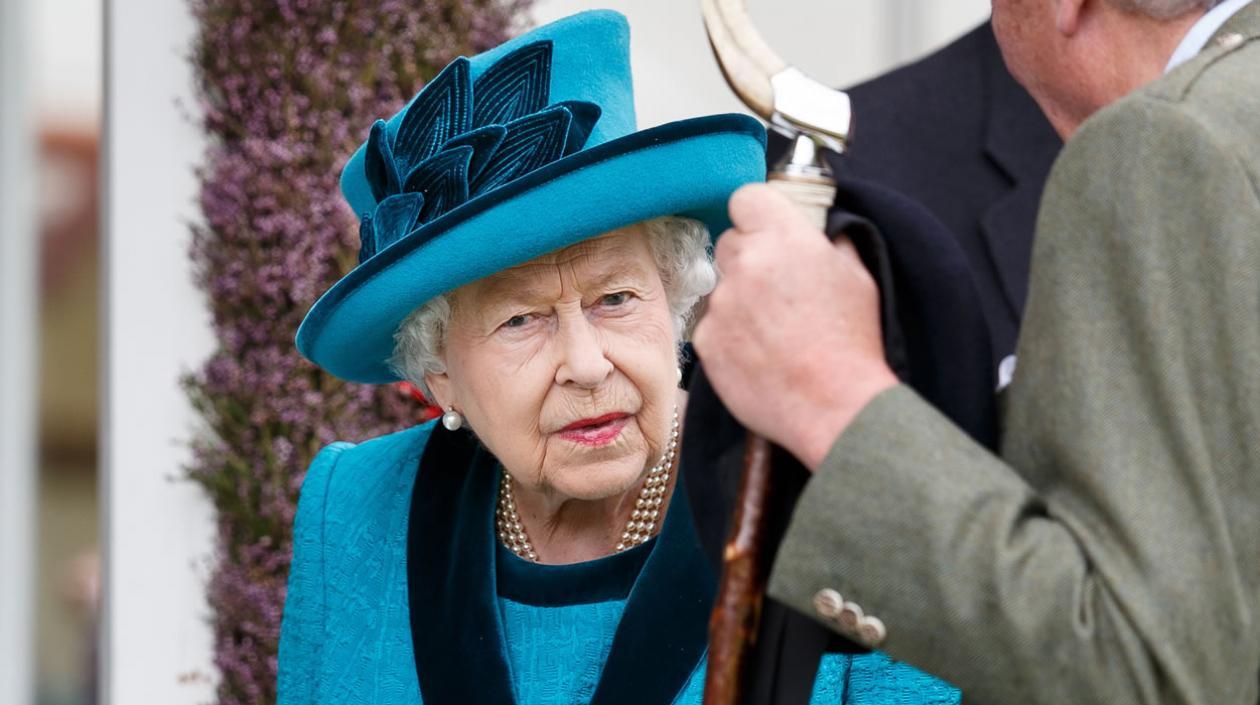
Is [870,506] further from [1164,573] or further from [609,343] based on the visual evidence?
[609,343]

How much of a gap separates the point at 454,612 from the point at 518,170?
0.79m

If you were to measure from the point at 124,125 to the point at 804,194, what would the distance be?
12.5ft

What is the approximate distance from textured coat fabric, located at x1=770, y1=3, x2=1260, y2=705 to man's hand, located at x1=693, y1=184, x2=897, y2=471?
0.13 ft

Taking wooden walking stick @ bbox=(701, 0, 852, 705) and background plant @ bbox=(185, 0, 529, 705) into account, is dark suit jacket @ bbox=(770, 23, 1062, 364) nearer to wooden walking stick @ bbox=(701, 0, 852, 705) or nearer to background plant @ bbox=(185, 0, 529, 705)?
background plant @ bbox=(185, 0, 529, 705)

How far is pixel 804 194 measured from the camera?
5.16 ft

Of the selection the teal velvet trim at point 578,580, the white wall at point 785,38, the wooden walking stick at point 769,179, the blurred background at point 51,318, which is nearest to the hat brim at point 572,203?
the teal velvet trim at point 578,580

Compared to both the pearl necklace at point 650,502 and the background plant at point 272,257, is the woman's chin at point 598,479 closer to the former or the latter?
the pearl necklace at point 650,502

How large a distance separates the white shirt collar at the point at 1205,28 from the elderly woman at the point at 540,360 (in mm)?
952

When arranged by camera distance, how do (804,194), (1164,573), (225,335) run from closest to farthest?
(1164,573), (804,194), (225,335)

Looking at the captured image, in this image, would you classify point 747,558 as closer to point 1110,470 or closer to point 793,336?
point 793,336

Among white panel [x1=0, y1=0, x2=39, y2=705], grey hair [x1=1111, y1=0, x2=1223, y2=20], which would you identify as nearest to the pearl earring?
grey hair [x1=1111, y1=0, x2=1223, y2=20]

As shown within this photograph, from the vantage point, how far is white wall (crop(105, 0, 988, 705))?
4891 millimetres

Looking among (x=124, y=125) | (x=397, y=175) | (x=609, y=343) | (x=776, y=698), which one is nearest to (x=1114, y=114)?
(x=776, y=698)

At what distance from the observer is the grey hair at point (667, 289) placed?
2.69m
